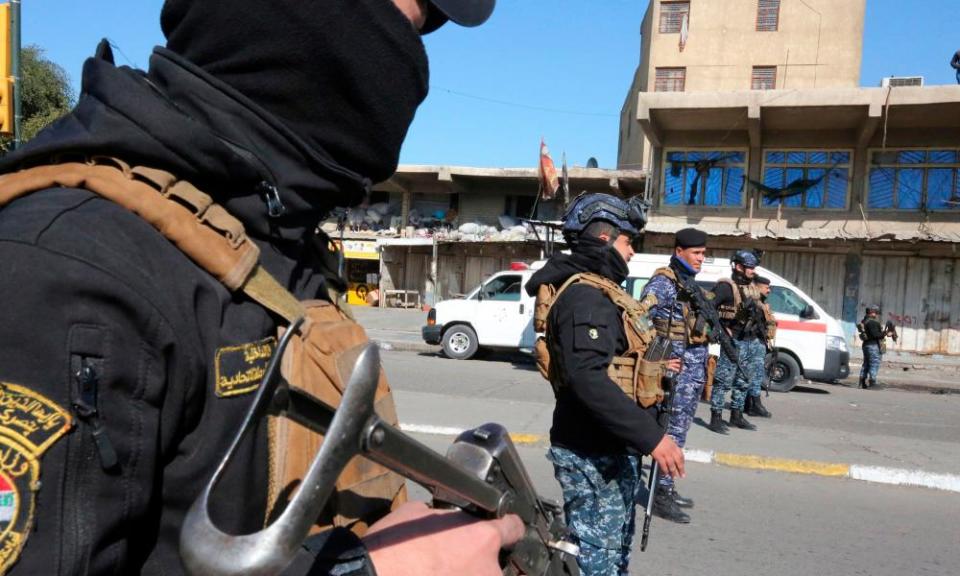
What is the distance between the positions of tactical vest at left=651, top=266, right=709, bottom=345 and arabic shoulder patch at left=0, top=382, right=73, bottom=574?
456cm

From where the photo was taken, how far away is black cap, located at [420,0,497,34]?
1.08 meters

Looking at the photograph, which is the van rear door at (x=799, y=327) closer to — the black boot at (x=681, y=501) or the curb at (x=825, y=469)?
the curb at (x=825, y=469)

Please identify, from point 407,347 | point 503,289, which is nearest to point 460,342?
point 503,289

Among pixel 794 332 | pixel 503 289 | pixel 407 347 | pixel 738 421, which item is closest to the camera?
Result: pixel 738 421

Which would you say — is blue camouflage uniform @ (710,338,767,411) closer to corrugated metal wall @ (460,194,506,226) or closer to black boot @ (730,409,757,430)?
black boot @ (730,409,757,430)

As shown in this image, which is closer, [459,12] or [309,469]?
[309,469]

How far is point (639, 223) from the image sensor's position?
3.62 meters

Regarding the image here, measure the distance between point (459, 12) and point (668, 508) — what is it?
164 inches

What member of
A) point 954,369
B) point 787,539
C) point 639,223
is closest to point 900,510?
point 787,539

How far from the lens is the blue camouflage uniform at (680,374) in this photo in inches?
200

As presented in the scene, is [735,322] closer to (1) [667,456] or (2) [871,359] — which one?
(2) [871,359]

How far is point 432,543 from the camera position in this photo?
888 mm

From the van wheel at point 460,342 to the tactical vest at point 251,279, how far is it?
36.6ft

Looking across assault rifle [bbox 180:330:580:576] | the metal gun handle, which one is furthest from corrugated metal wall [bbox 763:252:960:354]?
the metal gun handle
